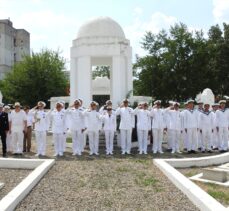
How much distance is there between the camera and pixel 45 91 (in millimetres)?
34719

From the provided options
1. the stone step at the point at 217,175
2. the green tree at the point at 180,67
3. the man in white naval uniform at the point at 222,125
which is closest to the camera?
the stone step at the point at 217,175

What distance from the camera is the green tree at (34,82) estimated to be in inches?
1356

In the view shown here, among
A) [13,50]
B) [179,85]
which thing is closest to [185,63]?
[179,85]

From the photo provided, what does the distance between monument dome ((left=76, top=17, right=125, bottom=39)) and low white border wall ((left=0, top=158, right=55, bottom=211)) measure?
29.2ft

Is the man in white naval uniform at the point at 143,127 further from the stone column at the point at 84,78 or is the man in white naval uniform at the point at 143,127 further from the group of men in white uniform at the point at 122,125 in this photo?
the stone column at the point at 84,78

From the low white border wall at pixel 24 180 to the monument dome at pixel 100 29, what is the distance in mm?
8893

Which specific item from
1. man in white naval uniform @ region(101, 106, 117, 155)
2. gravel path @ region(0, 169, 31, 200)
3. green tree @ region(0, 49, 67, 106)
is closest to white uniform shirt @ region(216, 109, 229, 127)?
man in white naval uniform @ region(101, 106, 117, 155)

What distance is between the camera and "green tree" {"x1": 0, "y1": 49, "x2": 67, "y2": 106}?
34.4m

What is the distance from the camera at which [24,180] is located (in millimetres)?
8383

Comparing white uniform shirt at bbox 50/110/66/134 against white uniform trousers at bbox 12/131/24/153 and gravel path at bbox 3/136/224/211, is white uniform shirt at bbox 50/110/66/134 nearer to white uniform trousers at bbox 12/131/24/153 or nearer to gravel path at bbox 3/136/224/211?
white uniform trousers at bbox 12/131/24/153

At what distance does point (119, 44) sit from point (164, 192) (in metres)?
11.1

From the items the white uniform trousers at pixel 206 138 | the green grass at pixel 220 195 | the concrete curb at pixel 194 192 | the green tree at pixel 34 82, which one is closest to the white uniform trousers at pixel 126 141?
the white uniform trousers at pixel 206 138

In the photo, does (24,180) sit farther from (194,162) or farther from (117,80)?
(117,80)

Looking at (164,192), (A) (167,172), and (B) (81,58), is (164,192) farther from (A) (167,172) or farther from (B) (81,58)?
(B) (81,58)
